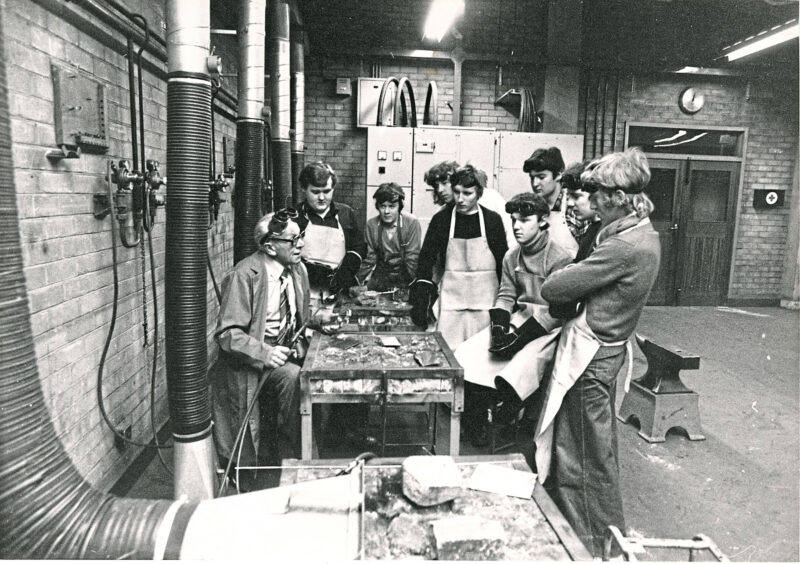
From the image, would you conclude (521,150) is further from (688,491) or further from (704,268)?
(688,491)

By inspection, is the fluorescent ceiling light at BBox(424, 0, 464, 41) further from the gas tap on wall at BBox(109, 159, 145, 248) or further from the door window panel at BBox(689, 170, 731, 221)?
the door window panel at BBox(689, 170, 731, 221)

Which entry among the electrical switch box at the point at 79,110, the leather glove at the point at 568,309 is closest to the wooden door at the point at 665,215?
the leather glove at the point at 568,309

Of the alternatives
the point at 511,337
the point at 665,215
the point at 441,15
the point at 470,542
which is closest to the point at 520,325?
the point at 511,337

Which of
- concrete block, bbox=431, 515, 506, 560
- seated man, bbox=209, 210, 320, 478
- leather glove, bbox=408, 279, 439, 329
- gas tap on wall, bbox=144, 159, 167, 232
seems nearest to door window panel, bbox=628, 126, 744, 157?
leather glove, bbox=408, 279, 439, 329

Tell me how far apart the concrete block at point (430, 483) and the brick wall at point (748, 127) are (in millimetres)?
7955

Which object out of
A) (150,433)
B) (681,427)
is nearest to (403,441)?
(150,433)

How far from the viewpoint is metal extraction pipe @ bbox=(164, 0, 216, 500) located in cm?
247

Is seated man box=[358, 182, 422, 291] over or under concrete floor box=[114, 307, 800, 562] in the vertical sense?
over

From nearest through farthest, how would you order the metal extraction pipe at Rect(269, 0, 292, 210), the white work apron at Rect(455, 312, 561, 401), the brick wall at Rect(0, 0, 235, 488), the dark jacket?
the brick wall at Rect(0, 0, 235, 488) < the dark jacket < the white work apron at Rect(455, 312, 561, 401) < the metal extraction pipe at Rect(269, 0, 292, 210)

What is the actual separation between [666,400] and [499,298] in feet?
4.87

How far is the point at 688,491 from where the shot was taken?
130 inches

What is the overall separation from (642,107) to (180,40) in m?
8.10

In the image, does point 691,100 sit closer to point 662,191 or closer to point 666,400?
point 662,191

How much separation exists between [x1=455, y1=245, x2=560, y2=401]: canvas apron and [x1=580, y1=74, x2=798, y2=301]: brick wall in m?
5.92
